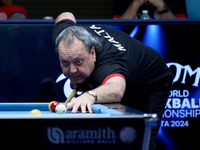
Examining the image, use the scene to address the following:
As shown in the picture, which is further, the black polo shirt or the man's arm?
the black polo shirt

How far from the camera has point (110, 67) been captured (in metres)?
1.76

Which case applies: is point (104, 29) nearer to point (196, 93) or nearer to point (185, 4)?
point (196, 93)

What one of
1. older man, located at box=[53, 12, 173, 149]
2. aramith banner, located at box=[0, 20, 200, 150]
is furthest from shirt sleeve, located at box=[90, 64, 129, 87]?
aramith banner, located at box=[0, 20, 200, 150]

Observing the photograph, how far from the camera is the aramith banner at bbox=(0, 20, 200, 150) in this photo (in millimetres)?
2910

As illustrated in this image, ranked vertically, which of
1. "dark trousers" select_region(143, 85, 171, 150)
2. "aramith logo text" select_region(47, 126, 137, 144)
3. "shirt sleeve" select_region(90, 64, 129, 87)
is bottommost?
"dark trousers" select_region(143, 85, 171, 150)

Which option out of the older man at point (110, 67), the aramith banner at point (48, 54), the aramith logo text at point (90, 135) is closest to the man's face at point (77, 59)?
the older man at point (110, 67)

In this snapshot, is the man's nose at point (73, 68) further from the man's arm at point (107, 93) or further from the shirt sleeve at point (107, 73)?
the man's arm at point (107, 93)

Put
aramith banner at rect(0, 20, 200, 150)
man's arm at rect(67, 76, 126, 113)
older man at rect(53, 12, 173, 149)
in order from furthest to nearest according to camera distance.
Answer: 1. aramith banner at rect(0, 20, 200, 150)
2. older man at rect(53, 12, 173, 149)
3. man's arm at rect(67, 76, 126, 113)

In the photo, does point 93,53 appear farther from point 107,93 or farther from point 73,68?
point 107,93

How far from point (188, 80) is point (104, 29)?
113 centimetres

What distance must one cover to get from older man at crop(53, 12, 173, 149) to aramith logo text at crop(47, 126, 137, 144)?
0.75 ft

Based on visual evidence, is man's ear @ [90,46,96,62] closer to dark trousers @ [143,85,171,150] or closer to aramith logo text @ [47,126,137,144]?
dark trousers @ [143,85,171,150]

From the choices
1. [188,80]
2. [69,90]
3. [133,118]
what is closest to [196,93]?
[188,80]

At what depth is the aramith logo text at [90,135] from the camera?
111 centimetres
